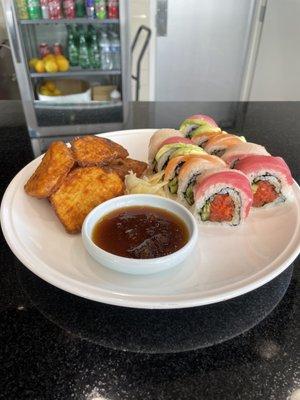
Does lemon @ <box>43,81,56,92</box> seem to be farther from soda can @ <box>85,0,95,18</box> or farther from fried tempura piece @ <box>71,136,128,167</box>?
fried tempura piece @ <box>71,136,128,167</box>

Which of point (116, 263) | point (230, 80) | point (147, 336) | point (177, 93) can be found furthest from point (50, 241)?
point (230, 80)

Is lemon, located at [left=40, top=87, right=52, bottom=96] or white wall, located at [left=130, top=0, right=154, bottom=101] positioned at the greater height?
white wall, located at [left=130, top=0, right=154, bottom=101]

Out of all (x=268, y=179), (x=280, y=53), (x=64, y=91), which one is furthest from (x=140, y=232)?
(x=280, y=53)

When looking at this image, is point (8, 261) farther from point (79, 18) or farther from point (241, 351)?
point (79, 18)

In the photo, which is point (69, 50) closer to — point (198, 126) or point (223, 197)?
point (198, 126)

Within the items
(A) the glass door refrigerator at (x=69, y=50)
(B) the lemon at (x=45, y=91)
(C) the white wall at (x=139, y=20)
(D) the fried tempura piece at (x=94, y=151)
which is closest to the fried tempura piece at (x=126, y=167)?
(D) the fried tempura piece at (x=94, y=151)

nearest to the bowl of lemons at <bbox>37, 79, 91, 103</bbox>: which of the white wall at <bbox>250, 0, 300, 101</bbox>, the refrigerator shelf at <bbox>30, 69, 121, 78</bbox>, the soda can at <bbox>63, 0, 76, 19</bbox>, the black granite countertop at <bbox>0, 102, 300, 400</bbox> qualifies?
the refrigerator shelf at <bbox>30, 69, 121, 78</bbox>
